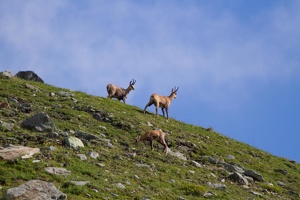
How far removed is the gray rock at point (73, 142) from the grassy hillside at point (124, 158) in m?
0.23

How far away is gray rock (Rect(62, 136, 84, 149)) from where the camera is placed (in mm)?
18500

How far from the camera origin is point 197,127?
1291 inches

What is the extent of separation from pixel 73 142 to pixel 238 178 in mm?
7856

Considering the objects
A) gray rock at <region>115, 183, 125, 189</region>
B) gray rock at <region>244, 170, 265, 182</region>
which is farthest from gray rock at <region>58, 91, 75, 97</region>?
gray rock at <region>115, 183, 125, 189</region>

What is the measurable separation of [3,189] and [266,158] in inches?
806

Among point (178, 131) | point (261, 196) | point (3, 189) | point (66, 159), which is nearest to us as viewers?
point (3, 189)

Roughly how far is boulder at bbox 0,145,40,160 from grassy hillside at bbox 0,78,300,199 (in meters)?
0.20

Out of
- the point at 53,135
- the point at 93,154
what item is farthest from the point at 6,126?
the point at 93,154

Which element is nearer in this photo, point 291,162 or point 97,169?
point 97,169

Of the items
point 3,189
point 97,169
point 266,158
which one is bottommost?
point 3,189

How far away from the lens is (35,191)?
13.4m

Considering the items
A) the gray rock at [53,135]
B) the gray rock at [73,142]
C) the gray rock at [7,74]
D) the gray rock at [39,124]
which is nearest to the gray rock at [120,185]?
the gray rock at [73,142]

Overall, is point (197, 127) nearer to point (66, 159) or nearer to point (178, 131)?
point (178, 131)

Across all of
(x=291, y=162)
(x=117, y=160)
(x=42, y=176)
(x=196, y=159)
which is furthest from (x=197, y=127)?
(x=42, y=176)
